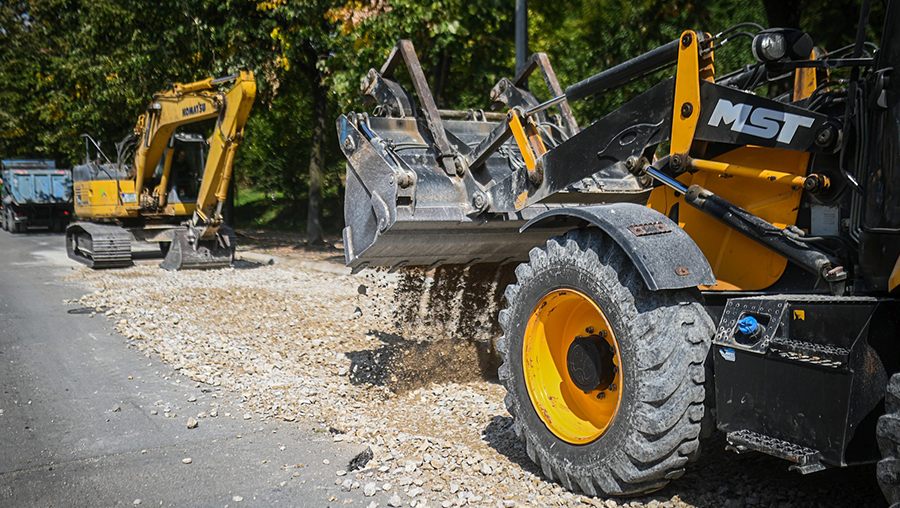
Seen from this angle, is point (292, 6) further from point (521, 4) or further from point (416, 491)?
point (416, 491)

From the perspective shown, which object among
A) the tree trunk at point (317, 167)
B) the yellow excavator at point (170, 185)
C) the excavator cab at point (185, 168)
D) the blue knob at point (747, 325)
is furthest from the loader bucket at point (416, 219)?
the tree trunk at point (317, 167)

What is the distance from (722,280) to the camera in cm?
379

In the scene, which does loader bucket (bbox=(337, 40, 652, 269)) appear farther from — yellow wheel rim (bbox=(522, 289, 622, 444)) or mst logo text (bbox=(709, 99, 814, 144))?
mst logo text (bbox=(709, 99, 814, 144))

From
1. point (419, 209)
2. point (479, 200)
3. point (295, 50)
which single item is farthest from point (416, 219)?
point (295, 50)

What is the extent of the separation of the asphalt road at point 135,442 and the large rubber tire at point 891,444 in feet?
7.38

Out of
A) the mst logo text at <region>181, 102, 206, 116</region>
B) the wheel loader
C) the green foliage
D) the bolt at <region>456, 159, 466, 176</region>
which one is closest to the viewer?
the wheel loader

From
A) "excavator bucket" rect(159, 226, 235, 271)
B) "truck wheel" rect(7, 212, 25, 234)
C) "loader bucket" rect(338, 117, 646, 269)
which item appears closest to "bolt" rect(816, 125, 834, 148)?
"loader bucket" rect(338, 117, 646, 269)

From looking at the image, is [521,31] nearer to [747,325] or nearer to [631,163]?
[631,163]

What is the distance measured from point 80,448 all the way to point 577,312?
3162 millimetres

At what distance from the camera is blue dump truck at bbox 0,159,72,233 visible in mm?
23859

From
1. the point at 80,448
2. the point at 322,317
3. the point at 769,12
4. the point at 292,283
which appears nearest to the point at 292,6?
the point at 292,283

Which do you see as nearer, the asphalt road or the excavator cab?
the asphalt road

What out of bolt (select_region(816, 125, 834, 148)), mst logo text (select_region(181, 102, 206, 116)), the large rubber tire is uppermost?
mst logo text (select_region(181, 102, 206, 116))

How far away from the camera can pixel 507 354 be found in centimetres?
420
